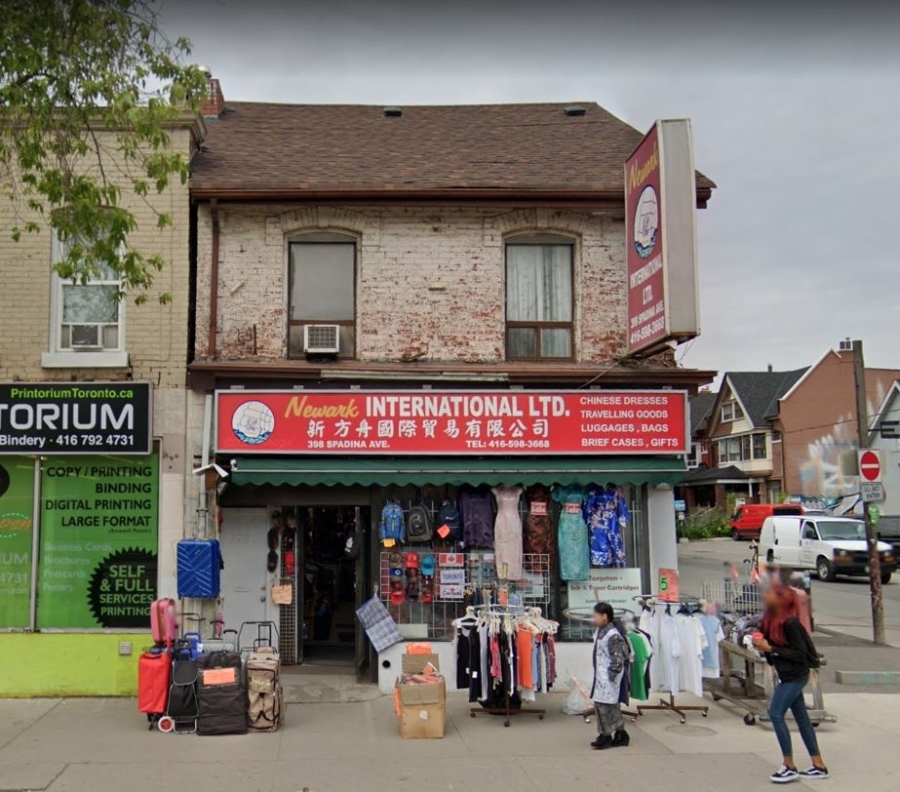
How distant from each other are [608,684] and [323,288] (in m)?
6.41

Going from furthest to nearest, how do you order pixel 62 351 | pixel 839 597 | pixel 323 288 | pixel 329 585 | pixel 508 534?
pixel 839 597
pixel 329 585
pixel 323 288
pixel 508 534
pixel 62 351

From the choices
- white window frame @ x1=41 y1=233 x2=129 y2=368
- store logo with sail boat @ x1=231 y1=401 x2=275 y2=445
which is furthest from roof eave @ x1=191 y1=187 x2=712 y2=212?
store logo with sail boat @ x1=231 y1=401 x2=275 y2=445

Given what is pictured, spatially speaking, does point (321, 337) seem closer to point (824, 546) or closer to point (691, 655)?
point (691, 655)

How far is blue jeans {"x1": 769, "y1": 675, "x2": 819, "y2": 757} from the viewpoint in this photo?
8008 mm

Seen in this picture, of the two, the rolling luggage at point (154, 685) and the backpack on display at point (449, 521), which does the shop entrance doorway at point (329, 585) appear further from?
the rolling luggage at point (154, 685)

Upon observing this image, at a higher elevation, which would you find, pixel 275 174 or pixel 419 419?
pixel 275 174

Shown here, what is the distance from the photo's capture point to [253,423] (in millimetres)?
11680

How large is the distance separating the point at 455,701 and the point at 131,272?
20.4 feet

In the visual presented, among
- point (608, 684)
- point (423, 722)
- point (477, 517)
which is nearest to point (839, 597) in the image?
point (477, 517)

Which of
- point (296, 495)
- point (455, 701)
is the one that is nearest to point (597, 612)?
point (455, 701)

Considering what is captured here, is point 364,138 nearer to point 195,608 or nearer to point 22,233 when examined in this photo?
point 22,233

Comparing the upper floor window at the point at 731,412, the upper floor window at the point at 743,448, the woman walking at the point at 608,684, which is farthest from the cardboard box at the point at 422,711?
the upper floor window at the point at 731,412

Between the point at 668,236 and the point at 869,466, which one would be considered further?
the point at 869,466

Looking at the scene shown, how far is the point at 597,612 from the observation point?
366 inches
